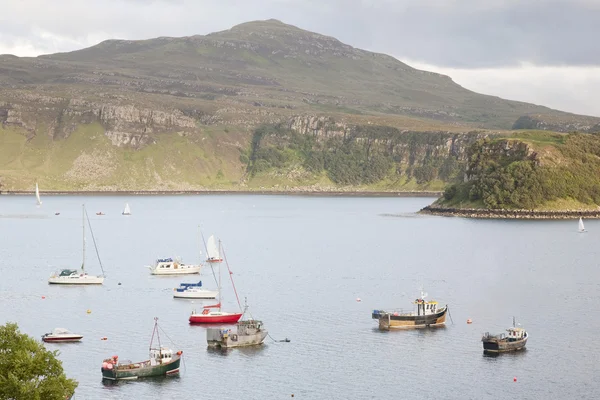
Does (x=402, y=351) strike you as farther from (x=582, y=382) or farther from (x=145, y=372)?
(x=145, y=372)

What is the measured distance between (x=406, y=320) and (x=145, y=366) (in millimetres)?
26616

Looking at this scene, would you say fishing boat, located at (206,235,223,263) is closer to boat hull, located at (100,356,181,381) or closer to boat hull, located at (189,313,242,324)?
boat hull, located at (189,313,242,324)

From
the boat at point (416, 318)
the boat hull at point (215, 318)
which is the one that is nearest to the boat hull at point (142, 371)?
the boat hull at point (215, 318)

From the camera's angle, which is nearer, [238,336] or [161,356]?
[161,356]

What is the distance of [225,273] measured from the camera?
420 ft

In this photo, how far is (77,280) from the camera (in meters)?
114

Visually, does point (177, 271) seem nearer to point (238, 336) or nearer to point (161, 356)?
point (238, 336)

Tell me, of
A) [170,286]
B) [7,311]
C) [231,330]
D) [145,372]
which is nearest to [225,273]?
[170,286]

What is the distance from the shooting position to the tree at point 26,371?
161ft

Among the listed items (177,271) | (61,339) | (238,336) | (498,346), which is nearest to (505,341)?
(498,346)

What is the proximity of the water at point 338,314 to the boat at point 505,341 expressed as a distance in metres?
0.95

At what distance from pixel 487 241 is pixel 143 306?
291 ft

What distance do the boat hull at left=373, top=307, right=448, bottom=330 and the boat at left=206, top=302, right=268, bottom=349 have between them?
11.5 metres

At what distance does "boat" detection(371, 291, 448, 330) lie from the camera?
3425 inches
